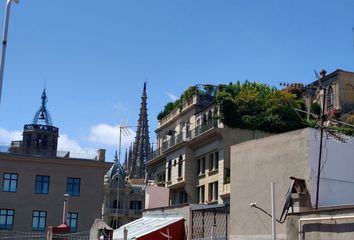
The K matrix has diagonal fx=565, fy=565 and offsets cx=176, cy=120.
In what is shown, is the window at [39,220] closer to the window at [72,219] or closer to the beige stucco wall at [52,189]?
the beige stucco wall at [52,189]

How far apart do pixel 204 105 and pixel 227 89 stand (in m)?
4.70

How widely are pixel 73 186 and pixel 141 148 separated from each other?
347ft

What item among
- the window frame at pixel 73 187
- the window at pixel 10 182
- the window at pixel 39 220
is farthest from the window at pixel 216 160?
the window at pixel 10 182

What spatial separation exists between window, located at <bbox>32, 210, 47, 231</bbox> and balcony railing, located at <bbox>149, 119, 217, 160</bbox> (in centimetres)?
1443

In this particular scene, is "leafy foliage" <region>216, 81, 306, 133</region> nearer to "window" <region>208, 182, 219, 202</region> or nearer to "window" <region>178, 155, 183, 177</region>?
"window" <region>208, 182, 219, 202</region>

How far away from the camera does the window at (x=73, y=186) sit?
51000 mm

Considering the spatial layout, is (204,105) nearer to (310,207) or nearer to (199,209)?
(199,209)

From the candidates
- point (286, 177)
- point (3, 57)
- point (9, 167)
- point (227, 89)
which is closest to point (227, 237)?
point (286, 177)

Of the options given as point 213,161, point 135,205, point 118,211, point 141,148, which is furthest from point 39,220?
point 141,148

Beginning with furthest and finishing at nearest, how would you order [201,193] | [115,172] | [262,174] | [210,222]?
[115,172] < [201,193] < [210,222] < [262,174]

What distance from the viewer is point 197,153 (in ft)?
172

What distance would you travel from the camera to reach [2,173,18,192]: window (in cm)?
4966

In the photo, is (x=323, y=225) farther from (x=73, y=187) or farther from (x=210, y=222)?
(x=73, y=187)

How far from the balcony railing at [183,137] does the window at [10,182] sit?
1566cm
